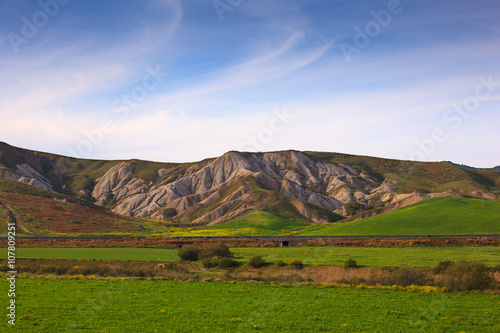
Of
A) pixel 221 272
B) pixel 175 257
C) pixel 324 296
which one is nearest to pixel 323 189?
pixel 175 257

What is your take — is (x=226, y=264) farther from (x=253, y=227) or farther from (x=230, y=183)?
(x=230, y=183)

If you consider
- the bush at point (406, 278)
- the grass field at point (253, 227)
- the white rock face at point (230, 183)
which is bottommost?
the grass field at point (253, 227)

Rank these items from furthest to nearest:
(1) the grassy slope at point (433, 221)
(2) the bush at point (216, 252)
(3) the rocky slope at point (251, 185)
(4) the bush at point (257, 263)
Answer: (3) the rocky slope at point (251, 185) < (1) the grassy slope at point (433, 221) < (2) the bush at point (216, 252) < (4) the bush at point (257, 263)

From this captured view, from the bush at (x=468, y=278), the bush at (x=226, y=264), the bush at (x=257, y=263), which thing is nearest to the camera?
the bush at (x=468, y=278)

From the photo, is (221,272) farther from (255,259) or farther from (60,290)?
(60,290)

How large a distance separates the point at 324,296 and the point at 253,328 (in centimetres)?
934

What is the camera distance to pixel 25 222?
93.6 metres

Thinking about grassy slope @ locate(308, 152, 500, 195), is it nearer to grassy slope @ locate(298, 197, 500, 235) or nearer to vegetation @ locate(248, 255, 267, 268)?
grassy slope @ locate(298, 197, 500, 235)

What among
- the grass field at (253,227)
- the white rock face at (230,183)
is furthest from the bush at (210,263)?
the white rock face at (230,183)

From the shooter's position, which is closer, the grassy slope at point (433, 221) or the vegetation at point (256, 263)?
the vegetation at point (256, 263)

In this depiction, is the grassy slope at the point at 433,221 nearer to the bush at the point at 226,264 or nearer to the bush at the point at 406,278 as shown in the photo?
the bush at the point at 226,264

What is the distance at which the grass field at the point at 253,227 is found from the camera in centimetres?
9794

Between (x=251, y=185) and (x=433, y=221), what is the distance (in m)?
72.0

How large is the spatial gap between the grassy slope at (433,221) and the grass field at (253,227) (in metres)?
7.40
